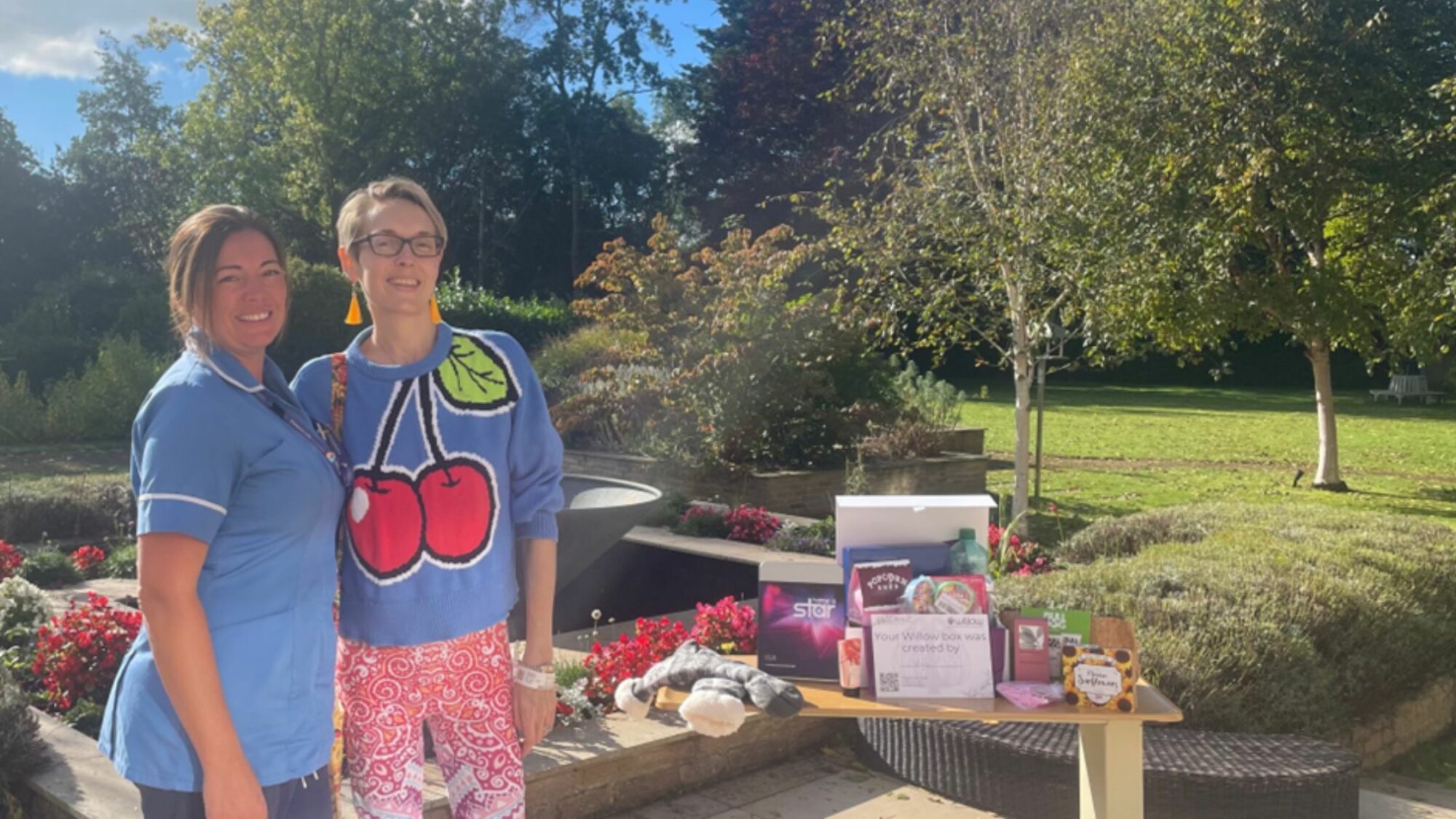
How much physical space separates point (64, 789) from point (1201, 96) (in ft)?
35.3

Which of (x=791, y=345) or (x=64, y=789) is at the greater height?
(x=791, y=345)

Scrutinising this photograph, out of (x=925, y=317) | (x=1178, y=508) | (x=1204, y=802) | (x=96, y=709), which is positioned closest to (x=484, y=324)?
(x=925, y=317)

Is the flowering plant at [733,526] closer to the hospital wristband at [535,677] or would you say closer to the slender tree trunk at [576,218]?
the hospital wristband at [535,677]

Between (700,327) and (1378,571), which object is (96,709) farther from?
(700,327)

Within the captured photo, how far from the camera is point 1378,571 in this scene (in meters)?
5.21

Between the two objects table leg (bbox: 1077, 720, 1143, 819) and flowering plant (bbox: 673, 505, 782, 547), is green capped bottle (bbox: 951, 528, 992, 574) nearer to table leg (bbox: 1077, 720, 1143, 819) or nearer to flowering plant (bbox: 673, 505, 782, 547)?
table leg (bbox: 1077, 720, 1143, 819)

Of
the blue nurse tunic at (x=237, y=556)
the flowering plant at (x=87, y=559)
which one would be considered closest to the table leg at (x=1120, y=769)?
the blue nurse tunic at (x=237, y=556)

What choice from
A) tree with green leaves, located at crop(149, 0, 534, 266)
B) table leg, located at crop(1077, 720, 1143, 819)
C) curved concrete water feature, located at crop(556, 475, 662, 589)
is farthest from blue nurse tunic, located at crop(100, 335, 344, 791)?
tree with green leaves, located at crop(149, 0, 534, 266)

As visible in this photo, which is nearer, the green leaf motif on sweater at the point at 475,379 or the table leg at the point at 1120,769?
the green leaf motif on sweater at the point at 475,379

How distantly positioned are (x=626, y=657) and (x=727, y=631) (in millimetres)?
551

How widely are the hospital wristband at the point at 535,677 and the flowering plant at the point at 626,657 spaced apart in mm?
1923

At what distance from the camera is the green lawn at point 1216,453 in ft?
37.5

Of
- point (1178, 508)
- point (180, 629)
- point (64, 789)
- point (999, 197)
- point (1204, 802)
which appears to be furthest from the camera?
point (999, 197)

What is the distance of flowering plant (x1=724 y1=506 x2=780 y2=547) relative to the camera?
719cm
